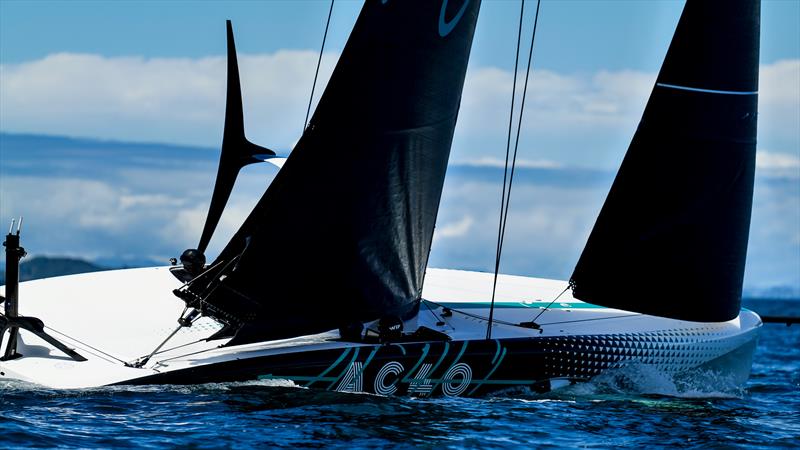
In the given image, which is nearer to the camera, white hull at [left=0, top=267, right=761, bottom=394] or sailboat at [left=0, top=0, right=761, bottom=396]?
white hull at [left=0, top=267, right=761, bottom=394]

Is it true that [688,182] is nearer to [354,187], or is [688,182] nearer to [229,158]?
[354,187]

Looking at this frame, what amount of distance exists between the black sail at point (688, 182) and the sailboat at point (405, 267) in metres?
0.02

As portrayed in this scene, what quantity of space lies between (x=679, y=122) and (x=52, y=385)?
19.9ft

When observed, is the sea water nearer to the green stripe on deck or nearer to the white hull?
the white hull

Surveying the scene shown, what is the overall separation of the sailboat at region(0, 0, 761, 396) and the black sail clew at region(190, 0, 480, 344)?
0.02 metres

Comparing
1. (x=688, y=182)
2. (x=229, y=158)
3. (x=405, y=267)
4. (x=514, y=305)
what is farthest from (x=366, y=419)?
(x=688, y=182)

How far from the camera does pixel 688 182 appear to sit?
11633 millimetres

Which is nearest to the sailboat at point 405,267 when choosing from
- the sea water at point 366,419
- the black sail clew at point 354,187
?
the black sail clew at point 354,187

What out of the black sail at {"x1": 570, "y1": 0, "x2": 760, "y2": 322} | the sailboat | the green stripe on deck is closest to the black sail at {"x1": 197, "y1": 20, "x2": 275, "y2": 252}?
the sailboat

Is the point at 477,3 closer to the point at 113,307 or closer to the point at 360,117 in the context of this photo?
the point at 360,117

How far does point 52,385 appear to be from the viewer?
9.55 meters

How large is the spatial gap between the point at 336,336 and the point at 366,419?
1681 mm

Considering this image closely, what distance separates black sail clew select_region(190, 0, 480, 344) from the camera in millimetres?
10070

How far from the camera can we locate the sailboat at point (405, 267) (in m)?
10.1
